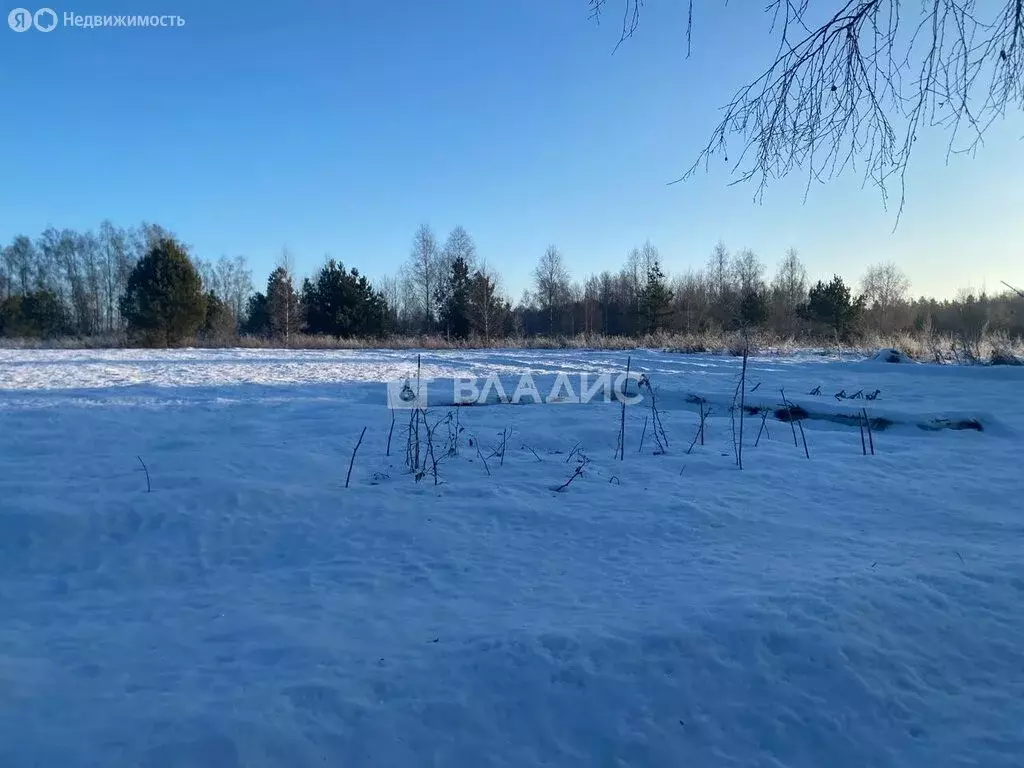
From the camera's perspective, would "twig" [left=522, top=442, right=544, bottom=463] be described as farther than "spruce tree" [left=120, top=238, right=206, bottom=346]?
No

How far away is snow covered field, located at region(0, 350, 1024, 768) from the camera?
2.17 meters

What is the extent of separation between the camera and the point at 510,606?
3008 mm

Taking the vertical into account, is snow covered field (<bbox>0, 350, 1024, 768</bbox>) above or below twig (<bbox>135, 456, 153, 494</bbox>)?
below

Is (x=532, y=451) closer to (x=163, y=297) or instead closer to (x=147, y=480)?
(x=147, y=480)

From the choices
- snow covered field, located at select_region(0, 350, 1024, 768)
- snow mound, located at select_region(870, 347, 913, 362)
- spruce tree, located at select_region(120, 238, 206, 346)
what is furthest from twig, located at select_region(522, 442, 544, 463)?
spruce tree, located at select_region(120, 238, 206, 346)

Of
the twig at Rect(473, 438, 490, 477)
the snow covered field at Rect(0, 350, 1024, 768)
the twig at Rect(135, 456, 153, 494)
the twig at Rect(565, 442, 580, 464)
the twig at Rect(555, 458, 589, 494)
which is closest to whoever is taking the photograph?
the snow covered field at Rect(0, 350, 1024, 768)

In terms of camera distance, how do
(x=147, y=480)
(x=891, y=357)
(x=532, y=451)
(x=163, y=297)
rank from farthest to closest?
(x=163, y=297)
(x=891, y=357)
(x=532, y=451)
(x=147, y=480)

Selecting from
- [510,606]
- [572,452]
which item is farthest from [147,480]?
[572,452]

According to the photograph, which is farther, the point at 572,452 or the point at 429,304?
the point at 429,304

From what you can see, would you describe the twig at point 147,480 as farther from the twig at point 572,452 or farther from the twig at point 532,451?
the twig at point 572,452

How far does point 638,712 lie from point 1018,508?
387cm

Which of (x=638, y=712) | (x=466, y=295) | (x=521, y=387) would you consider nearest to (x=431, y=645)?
(x=638, y=712)

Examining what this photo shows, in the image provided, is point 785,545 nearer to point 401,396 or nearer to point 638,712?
point 638,712

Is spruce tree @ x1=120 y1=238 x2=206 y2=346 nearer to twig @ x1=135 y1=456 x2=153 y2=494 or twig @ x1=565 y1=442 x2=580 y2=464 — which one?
twig @ x1=135 y1=456 x2=153 y2=494
